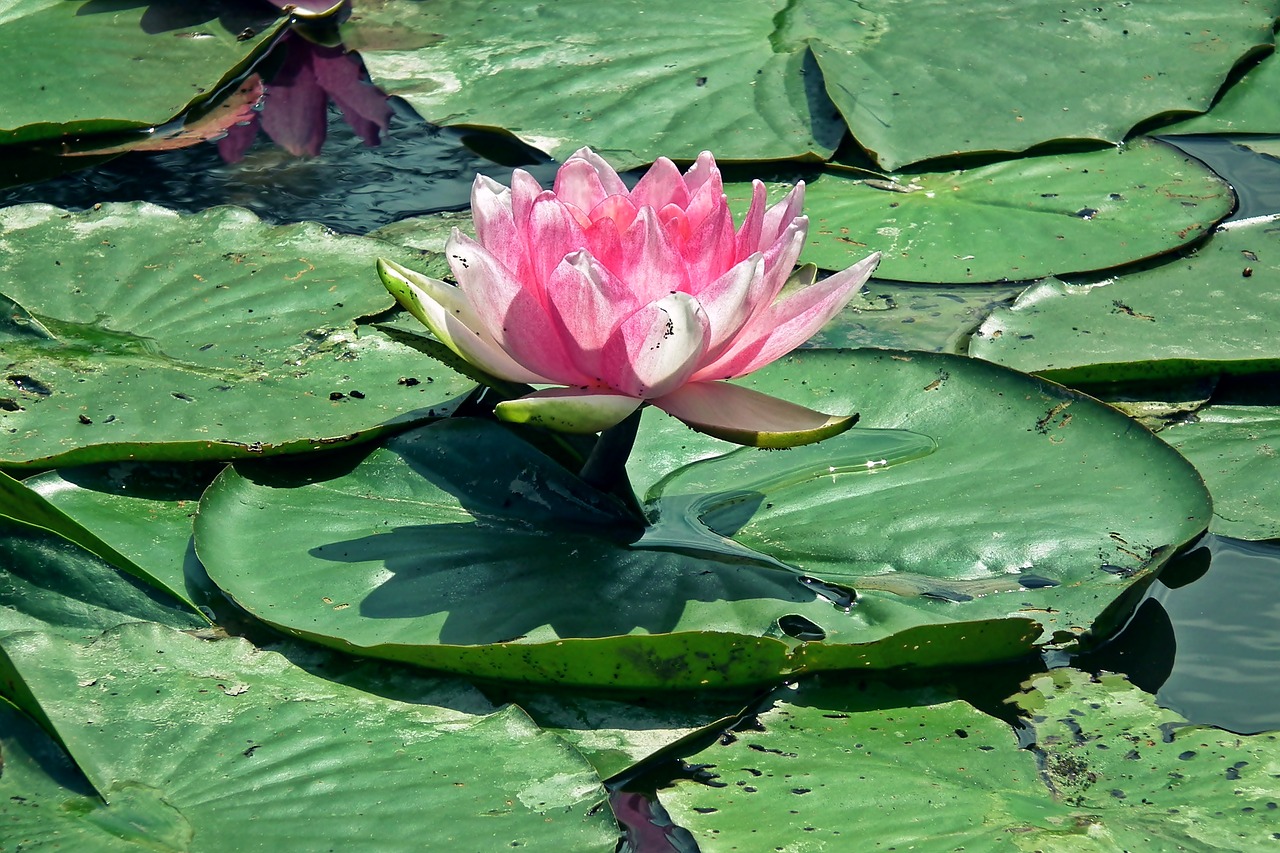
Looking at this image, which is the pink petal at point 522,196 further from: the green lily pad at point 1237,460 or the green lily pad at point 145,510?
the green lily pad at point 1237,460

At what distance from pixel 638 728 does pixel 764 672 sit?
18cm

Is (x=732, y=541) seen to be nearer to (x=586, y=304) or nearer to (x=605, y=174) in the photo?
(x=586, y=304)

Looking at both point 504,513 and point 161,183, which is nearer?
point 504,513

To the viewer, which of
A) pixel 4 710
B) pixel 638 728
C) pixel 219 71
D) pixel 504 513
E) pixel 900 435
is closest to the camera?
pixel 4 710

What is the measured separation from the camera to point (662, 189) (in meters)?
1.71

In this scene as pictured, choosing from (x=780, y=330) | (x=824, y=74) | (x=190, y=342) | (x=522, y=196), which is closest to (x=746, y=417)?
(x=780, y=330)

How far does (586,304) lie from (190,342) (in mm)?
941

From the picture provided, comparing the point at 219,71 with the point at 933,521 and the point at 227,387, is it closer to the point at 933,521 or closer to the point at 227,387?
the point at 227,387

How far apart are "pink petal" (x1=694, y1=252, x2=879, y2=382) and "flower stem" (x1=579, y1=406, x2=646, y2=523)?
0.14 metres

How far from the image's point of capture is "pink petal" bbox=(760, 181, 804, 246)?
173 cm

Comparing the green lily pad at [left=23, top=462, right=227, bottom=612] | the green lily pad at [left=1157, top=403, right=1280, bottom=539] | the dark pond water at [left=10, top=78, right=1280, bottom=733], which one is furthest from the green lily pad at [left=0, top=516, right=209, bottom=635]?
the green lily pad at [left=1157, top=403, right=1280, bottom=539]

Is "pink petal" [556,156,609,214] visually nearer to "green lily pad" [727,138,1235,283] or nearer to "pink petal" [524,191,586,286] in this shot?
"pink petal" [524,191,586,286]

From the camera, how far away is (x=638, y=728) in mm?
1567

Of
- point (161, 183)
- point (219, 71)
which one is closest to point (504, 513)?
point (161, 183)
